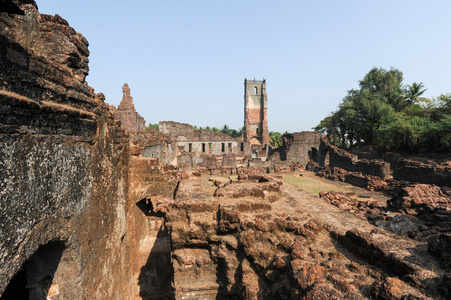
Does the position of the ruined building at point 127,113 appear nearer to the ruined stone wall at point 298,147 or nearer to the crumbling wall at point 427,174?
the ruined stone wall at point 298,147

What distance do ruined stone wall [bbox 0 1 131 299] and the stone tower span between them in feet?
137

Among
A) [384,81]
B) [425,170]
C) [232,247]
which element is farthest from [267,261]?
[384,81]

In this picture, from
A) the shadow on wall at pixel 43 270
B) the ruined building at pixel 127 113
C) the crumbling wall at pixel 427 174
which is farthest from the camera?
the ruined building at pixel 127 113

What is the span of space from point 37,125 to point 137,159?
4868 mm

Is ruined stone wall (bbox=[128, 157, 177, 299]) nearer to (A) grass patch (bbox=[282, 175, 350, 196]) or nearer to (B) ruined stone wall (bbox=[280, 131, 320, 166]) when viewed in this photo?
(A) grass patch (bbox=[282, 175, 350, 196])

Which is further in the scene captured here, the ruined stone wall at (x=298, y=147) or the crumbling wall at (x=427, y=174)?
the ruined stone wall at (x=298, y=147)

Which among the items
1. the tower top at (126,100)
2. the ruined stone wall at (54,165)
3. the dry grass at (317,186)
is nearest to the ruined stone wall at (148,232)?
the ruined stone wall at (54,165)

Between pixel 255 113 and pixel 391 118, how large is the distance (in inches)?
980

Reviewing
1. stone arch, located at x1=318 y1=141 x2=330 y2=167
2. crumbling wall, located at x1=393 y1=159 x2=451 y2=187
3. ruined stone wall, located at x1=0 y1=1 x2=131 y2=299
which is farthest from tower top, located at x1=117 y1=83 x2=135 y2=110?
stone arch, located at x1=318 y1=141 x2=330 y2=167

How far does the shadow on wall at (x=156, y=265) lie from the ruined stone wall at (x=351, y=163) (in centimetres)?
1436

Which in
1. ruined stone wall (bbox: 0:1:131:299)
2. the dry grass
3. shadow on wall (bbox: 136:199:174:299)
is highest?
ruined stone wall (bbox: 0:1:131:299)

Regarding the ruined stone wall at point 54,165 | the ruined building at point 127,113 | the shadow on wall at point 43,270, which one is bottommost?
the shadow on wall at point 43,270

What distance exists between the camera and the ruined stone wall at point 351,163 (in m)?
15.5

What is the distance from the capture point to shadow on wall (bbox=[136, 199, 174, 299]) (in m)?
6.50
